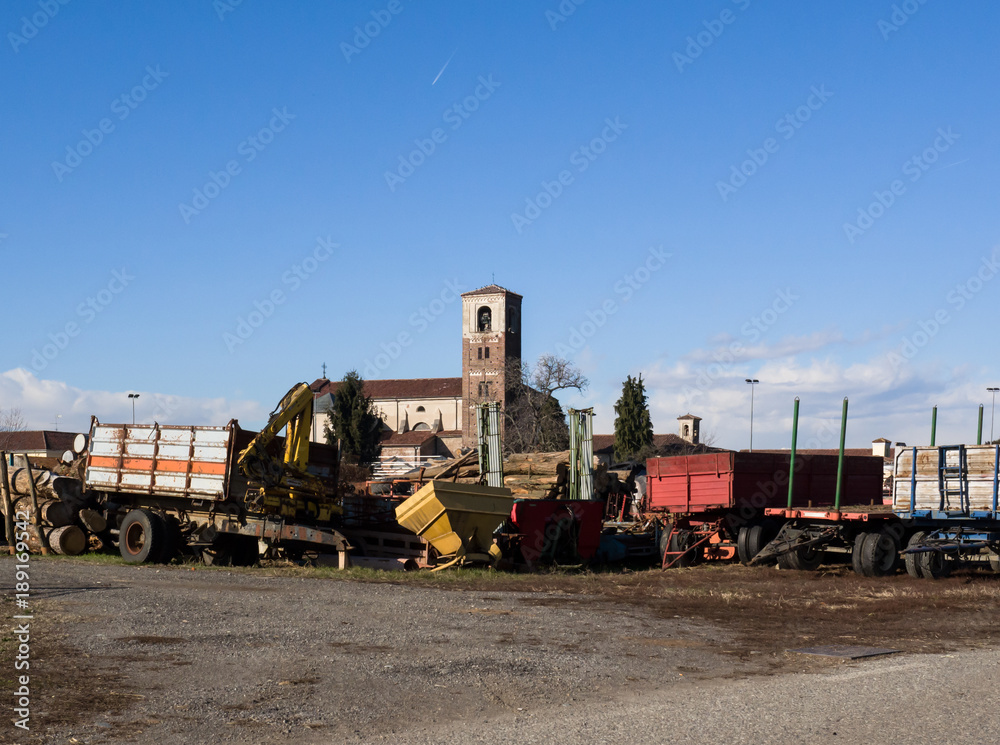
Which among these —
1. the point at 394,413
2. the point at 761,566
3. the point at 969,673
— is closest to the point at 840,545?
the point at 761,566

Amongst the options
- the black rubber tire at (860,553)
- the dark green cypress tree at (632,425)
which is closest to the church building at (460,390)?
the dark green cypress tree at (632,425)

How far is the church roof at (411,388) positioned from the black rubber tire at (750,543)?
93.5m

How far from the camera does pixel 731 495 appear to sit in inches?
802

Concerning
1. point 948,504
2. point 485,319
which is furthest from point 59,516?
point 485,319

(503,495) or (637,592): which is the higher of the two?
(503,495)

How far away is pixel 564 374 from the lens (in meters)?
78.6

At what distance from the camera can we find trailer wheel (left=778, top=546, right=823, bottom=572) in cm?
1848

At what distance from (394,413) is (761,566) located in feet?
324

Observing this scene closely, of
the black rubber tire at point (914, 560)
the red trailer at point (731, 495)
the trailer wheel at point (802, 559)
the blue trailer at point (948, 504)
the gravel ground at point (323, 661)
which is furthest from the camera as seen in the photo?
the red trailer at point (731, 495)

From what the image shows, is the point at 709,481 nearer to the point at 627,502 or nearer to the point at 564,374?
the point at 627,502

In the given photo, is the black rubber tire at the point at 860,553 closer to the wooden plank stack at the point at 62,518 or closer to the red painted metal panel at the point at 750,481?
the red painted metal panel at the point at 750,481

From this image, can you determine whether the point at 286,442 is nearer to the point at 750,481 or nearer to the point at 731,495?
the point at 731,495

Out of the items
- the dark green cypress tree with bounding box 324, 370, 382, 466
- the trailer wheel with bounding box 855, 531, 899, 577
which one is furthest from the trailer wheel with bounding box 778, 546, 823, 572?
the dark green cypress tree with bounding box 324, 370, 382, 466

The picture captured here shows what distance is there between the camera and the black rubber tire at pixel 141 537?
58.6 ft
